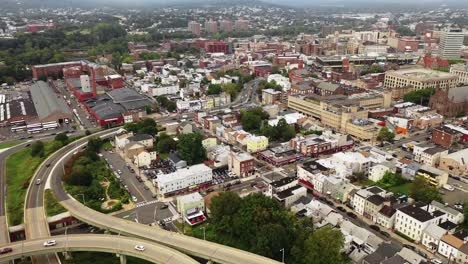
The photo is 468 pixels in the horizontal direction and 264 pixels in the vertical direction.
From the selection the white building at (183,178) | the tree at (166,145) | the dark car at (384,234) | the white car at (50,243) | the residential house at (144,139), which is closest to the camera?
the white car at (50,243)

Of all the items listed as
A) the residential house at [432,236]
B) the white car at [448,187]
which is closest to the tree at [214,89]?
the white car at [448,187]

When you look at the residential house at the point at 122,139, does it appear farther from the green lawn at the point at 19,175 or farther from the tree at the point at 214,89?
the tree at the point at 214,89

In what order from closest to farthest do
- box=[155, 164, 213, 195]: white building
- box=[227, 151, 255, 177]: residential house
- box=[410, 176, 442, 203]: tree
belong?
box=[410, 176, 442, 203]: tree → box=[155, 164, 213, 195]: white building → box=[227, 151, 255, 177]: residential house

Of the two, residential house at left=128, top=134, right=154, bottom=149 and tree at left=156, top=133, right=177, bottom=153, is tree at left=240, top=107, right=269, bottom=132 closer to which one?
tree at left=156, top=133, right=177, bottom=153

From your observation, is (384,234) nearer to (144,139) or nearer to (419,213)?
(419,213)

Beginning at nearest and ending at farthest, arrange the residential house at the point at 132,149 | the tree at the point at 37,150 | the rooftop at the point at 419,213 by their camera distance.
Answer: the rooftop at the point at 419,213
the residential house at the point at 132,149
the tree at the point at 37,150

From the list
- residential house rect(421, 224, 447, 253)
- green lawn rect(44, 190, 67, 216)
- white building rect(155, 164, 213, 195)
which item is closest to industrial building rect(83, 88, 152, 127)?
green lawn rect(44, 190, 67, 216)
